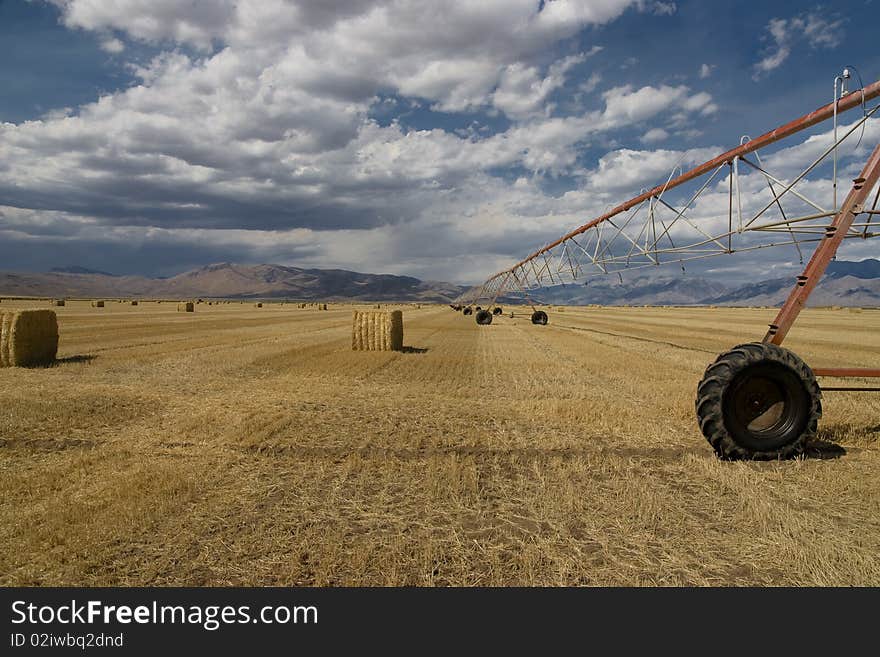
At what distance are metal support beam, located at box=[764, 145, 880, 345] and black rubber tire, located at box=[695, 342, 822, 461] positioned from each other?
0.65 meters

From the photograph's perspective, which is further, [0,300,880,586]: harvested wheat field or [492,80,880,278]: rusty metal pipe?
[492,80,880,278]: rusty metal pipe

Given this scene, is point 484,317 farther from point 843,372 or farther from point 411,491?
point 411,491

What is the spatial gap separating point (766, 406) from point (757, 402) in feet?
0.45

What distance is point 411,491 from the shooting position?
19.8 ft

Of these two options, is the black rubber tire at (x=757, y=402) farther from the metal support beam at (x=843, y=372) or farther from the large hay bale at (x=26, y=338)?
the large hay bale at (x=26, y=338)

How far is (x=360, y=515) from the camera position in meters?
5.29

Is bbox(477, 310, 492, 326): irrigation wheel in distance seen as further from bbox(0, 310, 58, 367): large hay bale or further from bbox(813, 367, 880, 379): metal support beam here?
bbox(813, 367, 880, 379): metal support beam

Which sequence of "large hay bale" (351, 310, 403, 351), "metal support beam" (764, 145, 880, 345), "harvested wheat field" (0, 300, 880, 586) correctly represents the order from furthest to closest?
"large hay bale" (351, 310, 403, 351)
"metal support beam" (764, 145, 880, 345)
"harvested wheat field" (0, 300, 880, 586)

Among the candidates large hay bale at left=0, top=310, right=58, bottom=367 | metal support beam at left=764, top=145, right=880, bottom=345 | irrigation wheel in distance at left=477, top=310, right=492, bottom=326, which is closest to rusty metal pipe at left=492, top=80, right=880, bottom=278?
metal support beam at left=764, top=145, right=880, bottom=345

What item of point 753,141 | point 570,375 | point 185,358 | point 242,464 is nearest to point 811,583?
point 242,464

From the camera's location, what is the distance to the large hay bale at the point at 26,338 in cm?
1620

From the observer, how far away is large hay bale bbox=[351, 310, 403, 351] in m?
21.6

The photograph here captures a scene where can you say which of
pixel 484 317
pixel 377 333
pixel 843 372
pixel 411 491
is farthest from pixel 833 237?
pixel 484 317

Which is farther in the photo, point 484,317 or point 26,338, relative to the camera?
point 484,317
